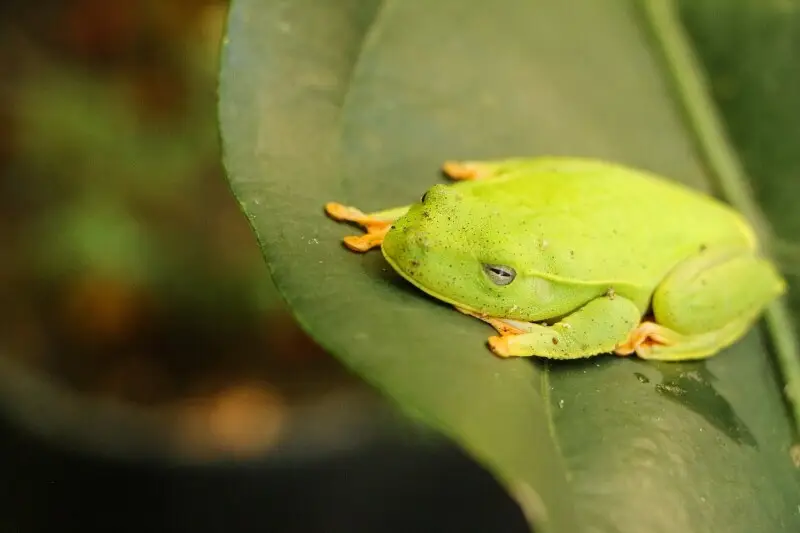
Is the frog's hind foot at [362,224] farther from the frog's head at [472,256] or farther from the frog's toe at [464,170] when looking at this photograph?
the frog's toe at [464,170]

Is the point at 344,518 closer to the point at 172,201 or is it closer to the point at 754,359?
the point at 172,201

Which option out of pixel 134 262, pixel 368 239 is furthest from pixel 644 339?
pixel 134 262

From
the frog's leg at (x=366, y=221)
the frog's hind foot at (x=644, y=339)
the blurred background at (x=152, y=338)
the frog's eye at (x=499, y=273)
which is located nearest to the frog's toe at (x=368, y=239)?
the frog's leg at (x=366, y=221)

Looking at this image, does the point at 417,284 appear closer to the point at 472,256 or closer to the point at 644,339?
the point at 472,256

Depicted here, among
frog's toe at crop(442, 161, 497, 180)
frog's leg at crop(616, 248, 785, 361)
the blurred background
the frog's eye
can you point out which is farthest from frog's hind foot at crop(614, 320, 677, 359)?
the blurred background

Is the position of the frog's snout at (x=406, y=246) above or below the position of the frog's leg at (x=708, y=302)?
above

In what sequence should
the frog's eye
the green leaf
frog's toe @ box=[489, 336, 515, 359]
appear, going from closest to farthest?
the green leaf → frog's toe @ box=[489, 336, 515, 359] → the frog's eye

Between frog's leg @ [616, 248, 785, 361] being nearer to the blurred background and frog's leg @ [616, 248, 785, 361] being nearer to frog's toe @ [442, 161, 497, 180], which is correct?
frog's toe @ [442, 161, 497, 180]
